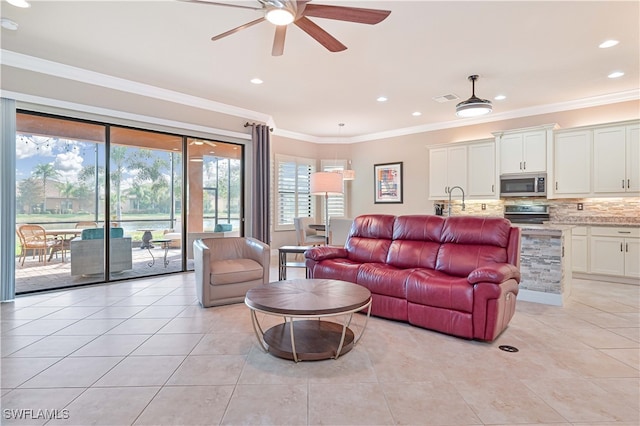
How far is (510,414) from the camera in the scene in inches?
74.6

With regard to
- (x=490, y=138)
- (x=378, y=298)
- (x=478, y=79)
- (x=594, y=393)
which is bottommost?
(x=594, y=393)

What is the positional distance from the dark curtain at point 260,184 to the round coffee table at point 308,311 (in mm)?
3416

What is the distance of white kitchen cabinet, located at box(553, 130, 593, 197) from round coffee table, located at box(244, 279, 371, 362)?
4725 millimetres

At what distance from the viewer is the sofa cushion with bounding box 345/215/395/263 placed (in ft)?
13.5

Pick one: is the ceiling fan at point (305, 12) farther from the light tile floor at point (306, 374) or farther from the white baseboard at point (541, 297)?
the white baseboard at point (541, 297)

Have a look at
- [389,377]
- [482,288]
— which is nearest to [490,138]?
[482,288]

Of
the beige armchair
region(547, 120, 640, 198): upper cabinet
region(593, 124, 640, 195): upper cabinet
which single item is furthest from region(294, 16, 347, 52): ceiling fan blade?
region(593, 124, 640, 195): upper cabinet

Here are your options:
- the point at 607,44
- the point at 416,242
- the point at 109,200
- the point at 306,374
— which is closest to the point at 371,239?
the point at 416,242

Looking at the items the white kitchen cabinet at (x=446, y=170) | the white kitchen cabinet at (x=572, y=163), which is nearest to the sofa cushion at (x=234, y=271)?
the white kitchen cabinet at (x=446, y=170)

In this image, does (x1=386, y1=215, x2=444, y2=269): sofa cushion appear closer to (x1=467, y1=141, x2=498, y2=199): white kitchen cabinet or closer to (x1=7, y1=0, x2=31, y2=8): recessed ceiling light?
(x1=467, y1=141, x2=498, y2=199): white kitchen cabinet

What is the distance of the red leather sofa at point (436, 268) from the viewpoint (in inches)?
114

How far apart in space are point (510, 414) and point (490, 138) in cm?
564

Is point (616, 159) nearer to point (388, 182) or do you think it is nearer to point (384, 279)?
point (388, 182)

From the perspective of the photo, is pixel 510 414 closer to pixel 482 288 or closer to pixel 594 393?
pixel 594 393
